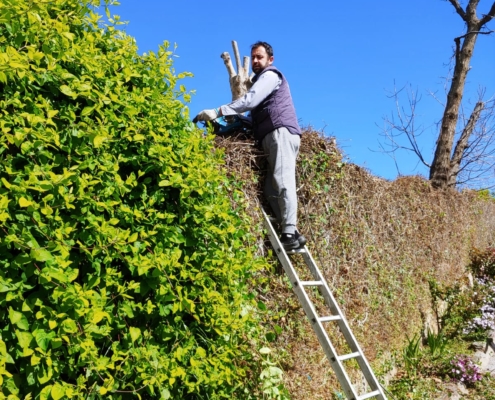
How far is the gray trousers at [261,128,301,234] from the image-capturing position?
4121mm

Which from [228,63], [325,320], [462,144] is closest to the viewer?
[325,320]

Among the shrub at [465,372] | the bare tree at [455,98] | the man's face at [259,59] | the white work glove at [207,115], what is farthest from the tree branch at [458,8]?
the white work glove at [207,115]

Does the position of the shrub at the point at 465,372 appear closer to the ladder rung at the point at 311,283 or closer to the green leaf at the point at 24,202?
the ladder rung at the point at 311,283

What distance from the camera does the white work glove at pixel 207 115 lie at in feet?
13.2

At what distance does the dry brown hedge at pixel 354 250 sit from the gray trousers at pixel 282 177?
139 millimetres

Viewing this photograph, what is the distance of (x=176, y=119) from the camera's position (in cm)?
296

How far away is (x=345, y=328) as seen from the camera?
4.31m

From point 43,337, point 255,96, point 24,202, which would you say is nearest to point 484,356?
point 255,96

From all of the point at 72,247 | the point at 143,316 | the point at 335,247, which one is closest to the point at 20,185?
the point at 72,247

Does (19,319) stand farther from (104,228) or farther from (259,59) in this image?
(259,59)

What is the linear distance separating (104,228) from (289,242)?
2180 mm

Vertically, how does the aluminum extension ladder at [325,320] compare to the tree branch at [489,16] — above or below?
below

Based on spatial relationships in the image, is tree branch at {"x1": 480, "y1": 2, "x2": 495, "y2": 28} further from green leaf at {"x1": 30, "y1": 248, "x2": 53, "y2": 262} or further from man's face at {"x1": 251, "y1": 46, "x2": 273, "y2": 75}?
green leaf at {"x1": 30, "y1": 248, "x2": 53, "y2": 262}

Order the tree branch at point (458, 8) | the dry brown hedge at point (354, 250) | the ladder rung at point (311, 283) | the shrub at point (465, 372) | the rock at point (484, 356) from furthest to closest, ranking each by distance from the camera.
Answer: the tree branch at point (458, 8) → the rock at point (484, 356) → the shrub at point (465, 372) → the dry brown hedge at point (354, 250) → the ladder rung at point (311, 283)
